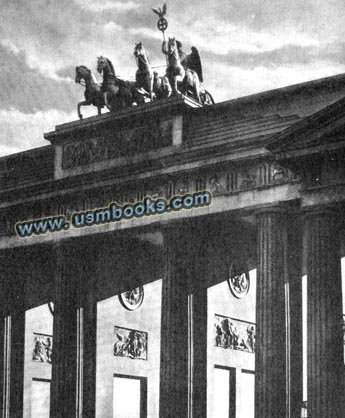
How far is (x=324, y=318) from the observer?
24125mm

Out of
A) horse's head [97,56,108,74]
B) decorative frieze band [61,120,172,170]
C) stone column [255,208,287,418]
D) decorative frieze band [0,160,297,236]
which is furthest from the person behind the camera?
horse's head [97,56,108,74]

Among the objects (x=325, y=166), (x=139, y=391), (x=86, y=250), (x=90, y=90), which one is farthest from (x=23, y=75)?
(x=325, y=166)

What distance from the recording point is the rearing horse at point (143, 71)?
97.0 feet

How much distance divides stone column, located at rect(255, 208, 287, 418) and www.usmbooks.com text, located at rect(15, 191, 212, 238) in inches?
95.0

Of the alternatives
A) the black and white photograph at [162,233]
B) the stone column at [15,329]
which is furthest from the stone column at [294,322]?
the stone column at [15,329]

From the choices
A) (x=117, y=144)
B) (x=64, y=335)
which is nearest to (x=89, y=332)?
(x=64, y=335)

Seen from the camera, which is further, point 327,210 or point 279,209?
point 279,209

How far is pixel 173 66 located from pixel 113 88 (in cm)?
249

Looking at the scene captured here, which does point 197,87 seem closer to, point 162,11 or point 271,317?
point 162,11

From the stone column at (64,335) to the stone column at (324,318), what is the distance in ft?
30.3

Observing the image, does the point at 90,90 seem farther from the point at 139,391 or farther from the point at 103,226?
the point at 139,391

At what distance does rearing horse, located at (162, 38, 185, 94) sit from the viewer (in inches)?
1136

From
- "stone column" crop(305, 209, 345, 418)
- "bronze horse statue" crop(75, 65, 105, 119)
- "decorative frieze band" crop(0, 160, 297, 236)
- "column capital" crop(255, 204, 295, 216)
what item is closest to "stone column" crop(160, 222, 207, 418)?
"decorative frieze band" crop(0, 160, 297, 236)

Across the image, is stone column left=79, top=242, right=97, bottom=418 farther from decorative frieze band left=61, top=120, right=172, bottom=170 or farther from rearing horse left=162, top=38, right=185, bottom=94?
rearing horse left=162, top=38, right=185, bottom=94
